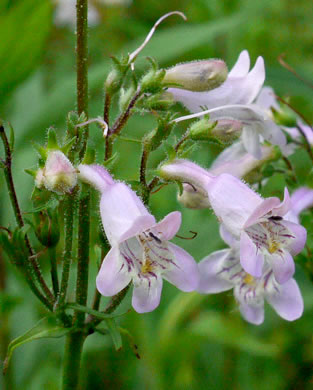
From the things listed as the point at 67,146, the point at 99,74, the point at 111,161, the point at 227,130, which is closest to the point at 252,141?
the point at 227,130

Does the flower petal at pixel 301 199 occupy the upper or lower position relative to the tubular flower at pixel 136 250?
lower

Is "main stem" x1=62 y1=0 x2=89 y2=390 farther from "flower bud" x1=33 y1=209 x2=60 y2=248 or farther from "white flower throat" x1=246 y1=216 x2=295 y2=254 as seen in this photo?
"white flower throat" x1=246 y1=216 x2=295 y2=254

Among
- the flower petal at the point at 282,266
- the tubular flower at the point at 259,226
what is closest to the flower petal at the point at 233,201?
the tubular flower at the point at 259,226

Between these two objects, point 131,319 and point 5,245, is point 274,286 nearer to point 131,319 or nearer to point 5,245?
point 5,245

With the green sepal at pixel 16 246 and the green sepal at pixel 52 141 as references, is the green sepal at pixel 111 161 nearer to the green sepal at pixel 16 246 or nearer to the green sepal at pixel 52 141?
the green sepal at pixel 52 141

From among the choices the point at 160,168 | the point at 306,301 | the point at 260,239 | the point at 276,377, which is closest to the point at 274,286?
the point at 260,239

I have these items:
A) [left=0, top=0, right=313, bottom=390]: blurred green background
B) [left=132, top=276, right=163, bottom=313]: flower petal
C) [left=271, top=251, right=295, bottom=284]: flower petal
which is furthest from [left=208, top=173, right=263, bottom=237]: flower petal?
[left=0, top=0, right=313, bottom=390]: blurred green background
